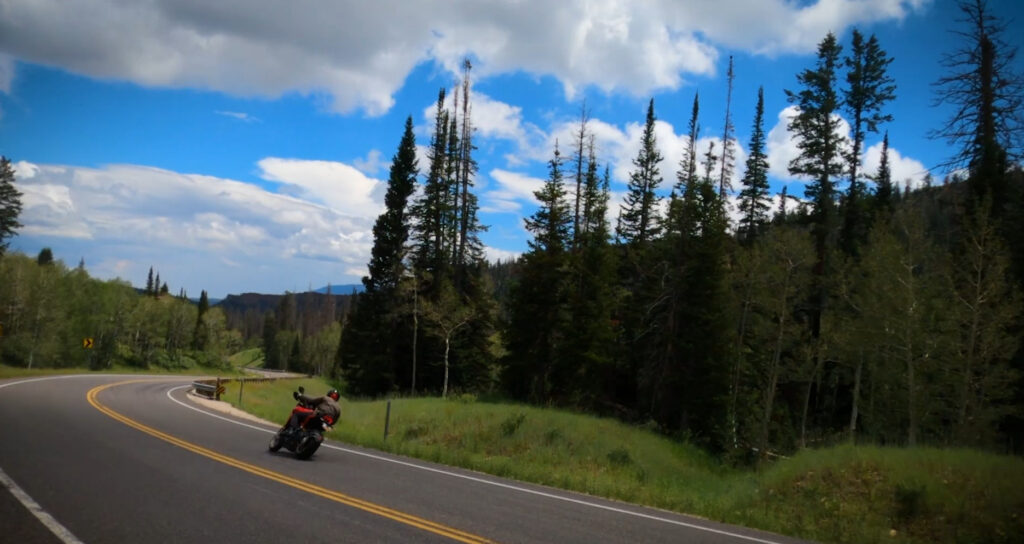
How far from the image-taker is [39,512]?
6977 mm

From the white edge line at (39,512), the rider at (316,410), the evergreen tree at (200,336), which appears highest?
the rider at (316,410)

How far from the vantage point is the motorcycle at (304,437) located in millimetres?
12469

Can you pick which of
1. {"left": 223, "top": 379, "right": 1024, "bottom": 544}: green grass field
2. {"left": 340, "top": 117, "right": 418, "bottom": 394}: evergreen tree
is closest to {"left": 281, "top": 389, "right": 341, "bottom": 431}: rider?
{"left": 223, "top": 379, "right": 1024, "bottom": 544}: green grass field

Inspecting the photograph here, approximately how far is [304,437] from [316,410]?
60 cm

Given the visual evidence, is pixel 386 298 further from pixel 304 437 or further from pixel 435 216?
pixel 304 437

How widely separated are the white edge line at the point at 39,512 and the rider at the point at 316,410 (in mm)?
5081

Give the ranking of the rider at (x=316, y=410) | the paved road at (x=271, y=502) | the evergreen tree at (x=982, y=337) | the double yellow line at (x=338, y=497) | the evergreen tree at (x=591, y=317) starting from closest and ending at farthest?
the paved road at (x=271, y=502)
the double yellow line at (x=338, y=497)
the rider at (x=316, y=410)
the evergreen tree at (x=982, y=337)
the evergreen tree at (x=591, y=317)

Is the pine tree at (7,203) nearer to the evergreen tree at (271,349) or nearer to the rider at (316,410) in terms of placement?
the rider at (316,410)

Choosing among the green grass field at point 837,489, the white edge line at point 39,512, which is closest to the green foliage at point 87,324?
the green grass field at point 837,489

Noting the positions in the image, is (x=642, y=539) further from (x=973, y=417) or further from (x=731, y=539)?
(x=973, y=417)

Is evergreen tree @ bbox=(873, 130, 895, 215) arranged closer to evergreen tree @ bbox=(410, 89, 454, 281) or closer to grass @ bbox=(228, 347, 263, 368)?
evergreen tree @ bbox=(410, 89, 454, 281)

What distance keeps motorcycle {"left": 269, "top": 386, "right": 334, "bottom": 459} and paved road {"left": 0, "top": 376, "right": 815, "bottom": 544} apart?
287 mm

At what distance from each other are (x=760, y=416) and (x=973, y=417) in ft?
40.6

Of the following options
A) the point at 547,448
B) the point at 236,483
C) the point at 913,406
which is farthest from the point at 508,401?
the point at 236,483
